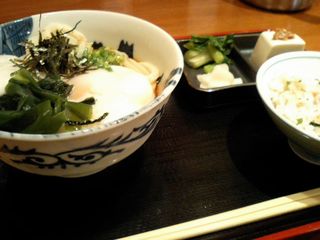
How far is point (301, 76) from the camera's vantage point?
115 cm

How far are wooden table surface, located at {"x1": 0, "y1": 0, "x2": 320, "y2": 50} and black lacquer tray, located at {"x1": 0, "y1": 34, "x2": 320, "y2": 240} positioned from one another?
86 centimetres

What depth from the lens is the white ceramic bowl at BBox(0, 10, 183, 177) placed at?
0.63m

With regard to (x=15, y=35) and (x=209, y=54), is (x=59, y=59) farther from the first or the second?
(x=209, y=54)

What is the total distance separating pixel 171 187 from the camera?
0.86m

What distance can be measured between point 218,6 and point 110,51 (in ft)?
4.05

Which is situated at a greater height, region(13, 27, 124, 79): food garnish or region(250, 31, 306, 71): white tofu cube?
region(13, 27, 124, 79): food garnish

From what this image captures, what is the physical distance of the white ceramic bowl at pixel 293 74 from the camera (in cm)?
86

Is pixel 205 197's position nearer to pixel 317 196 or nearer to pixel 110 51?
pixel 317 196

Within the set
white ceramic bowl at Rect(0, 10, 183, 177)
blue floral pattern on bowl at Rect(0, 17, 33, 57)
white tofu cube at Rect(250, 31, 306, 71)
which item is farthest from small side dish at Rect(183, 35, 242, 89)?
blue floral pattern on bowl at Rect(0, 17, 33, 57)

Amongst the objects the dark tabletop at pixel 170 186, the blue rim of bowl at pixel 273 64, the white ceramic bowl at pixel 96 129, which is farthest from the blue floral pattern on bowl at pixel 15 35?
the blue rim of bowl at pixel 273 64

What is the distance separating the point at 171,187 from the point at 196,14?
1336 mm

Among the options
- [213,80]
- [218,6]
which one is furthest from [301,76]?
[218,6]

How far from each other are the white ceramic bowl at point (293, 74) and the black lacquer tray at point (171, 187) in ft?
→ 0.18

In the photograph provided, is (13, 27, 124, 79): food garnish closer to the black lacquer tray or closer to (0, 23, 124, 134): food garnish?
(0, 23, 124, 134): food garnish
